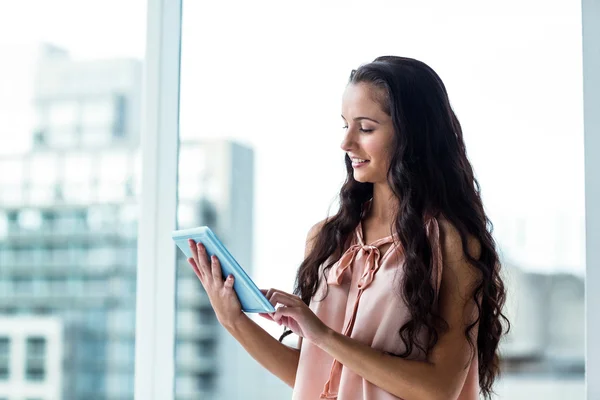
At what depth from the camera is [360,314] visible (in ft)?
5.25

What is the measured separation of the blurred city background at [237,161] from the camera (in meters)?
2.02

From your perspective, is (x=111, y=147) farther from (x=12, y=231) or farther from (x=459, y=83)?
(x=459, y=83)

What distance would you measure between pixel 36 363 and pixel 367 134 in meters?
1.51

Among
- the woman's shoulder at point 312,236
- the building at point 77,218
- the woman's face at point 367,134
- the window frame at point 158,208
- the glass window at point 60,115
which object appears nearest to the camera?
the woman's face at point 367,134

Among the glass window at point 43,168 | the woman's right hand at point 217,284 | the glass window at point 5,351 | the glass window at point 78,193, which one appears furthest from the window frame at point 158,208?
the woman's right hand at point 217,284

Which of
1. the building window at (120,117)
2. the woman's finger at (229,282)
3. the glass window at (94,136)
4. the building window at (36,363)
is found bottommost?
the building window at (36,363)

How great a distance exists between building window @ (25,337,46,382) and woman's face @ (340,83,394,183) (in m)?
1.42

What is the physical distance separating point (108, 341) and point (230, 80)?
2.96ft

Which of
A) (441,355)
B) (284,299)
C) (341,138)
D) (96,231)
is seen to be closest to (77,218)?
(96,231)

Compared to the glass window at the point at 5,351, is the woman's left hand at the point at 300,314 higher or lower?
higher

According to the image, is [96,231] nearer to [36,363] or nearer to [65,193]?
[65,193]

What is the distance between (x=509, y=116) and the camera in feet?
6.70

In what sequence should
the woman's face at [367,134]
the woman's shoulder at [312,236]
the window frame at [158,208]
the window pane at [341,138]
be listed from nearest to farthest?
the woman's face at [367,134], the woman's shoulder at [312,236], the window pane at [341,138], the window frame at [158,208]

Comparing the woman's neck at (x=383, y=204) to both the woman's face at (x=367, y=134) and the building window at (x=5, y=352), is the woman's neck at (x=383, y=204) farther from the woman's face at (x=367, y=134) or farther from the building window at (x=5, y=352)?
the building window at (x=5, y=352)
